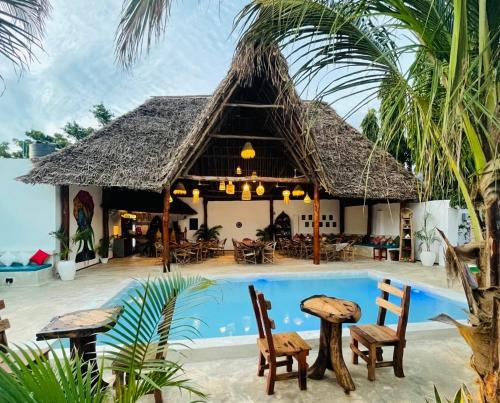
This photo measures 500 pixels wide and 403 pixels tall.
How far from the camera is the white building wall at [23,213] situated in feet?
24.9

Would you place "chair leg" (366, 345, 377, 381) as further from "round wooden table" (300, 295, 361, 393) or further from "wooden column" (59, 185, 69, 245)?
"wooden column" (59, 185, 69, 245)

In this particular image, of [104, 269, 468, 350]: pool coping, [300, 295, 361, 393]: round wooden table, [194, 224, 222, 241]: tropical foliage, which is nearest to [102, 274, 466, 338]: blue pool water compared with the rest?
[104, 269, 468, 350]: pool coping

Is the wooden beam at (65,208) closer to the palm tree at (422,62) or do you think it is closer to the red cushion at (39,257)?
the red cushion at (39,257)

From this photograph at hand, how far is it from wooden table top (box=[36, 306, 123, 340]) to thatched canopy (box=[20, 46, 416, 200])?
5.10 metres

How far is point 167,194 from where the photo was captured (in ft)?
28.6

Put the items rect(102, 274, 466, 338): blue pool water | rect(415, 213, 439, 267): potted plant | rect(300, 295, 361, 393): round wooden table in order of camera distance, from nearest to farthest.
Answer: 1. rect(300, 295, 361, 393): round wooden table
2. rect(102, 274, 466, 338): blue pool water
3. rect(415, 213, 439, 267): potted plant

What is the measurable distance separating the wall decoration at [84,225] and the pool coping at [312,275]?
8.78ft

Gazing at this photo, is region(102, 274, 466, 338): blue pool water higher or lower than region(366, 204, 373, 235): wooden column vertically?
lower

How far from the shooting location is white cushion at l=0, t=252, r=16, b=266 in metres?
7.33

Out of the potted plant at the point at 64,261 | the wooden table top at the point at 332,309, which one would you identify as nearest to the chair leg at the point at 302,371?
the wooden table top at the point at 332,309

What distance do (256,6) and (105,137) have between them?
31.8 ft

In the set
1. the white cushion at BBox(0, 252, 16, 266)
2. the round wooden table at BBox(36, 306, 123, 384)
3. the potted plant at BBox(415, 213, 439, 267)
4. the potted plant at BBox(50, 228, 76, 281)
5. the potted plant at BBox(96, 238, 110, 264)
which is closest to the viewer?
the round wooden table at BBox(36, 306, 123, 384)

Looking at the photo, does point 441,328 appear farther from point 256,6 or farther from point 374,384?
point 256,6

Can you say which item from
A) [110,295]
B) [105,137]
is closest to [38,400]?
[110,295]
